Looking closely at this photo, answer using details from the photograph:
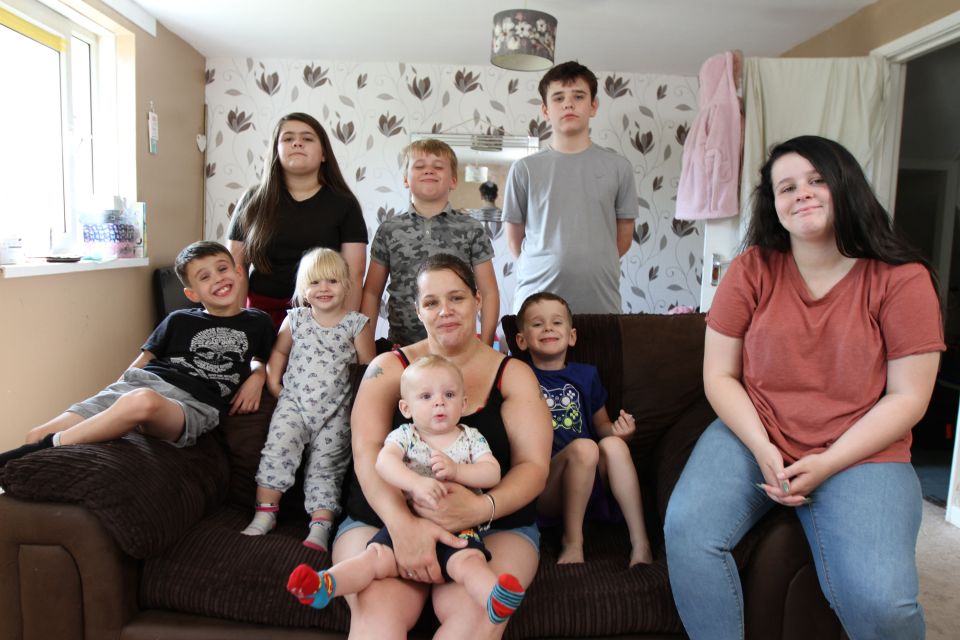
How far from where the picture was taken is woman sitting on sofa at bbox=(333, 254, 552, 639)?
4.16 feet

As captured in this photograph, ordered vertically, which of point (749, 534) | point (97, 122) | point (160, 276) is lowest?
point (749, 534)

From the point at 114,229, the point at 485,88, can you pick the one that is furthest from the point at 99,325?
the point at 485,88

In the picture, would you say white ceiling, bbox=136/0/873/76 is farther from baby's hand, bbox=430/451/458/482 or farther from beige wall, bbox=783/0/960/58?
baby's hand, bbox=430/451/458/482

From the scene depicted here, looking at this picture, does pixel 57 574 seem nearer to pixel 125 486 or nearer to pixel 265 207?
pixel 125 486

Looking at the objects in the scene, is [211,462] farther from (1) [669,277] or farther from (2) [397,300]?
(1) [669,277]

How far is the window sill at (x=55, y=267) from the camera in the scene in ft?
8.30

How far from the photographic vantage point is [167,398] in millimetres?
1650

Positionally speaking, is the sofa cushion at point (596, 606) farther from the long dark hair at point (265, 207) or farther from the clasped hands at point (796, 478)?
the long dark hair at point (265, 207)

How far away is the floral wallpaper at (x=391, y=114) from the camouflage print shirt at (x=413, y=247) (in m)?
2.45

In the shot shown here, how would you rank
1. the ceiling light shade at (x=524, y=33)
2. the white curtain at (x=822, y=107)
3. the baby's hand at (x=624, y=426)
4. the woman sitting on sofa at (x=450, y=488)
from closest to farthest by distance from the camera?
1. the woman sitting on sofa at (x=450, y=488)
2. the baby's hand at (x=624, y=426)
3. the ceiling light shade at (x=524, y=33)
4. the white curtain at (x=822, y=107)

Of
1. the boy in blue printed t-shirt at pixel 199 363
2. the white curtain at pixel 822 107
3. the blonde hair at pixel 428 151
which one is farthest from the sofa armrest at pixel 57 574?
the white curtain at pixel 822 107

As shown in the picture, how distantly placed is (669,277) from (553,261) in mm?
2720

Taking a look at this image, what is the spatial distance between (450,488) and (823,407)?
0.80 metres

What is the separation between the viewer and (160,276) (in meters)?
3.67
